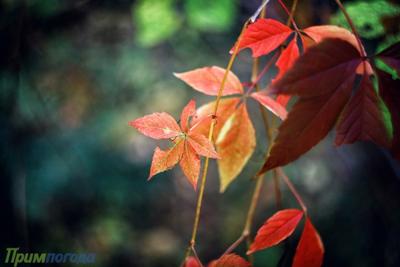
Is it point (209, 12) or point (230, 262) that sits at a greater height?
point (209, 12)

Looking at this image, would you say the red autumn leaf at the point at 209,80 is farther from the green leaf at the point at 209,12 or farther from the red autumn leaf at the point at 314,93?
the green leaf at the point at 209,12

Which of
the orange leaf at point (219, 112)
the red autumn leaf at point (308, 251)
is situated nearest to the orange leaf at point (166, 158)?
the orange leaf at point (219, 112)

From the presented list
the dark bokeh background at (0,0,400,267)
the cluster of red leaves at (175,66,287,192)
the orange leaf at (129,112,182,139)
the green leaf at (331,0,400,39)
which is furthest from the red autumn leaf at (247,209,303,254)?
the dark bokeh background at (0,0,400,267)

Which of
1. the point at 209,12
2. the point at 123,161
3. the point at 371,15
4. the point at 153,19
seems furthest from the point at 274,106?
the point at 123,161

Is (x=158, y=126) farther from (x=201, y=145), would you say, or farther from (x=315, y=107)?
(x=315, y=107)

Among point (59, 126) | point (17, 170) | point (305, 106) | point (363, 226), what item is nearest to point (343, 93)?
point (305, 106)

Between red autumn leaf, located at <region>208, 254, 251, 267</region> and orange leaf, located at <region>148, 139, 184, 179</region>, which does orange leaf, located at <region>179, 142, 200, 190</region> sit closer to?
orange leaf, located at <region>148, 139, 184, 179</region>
